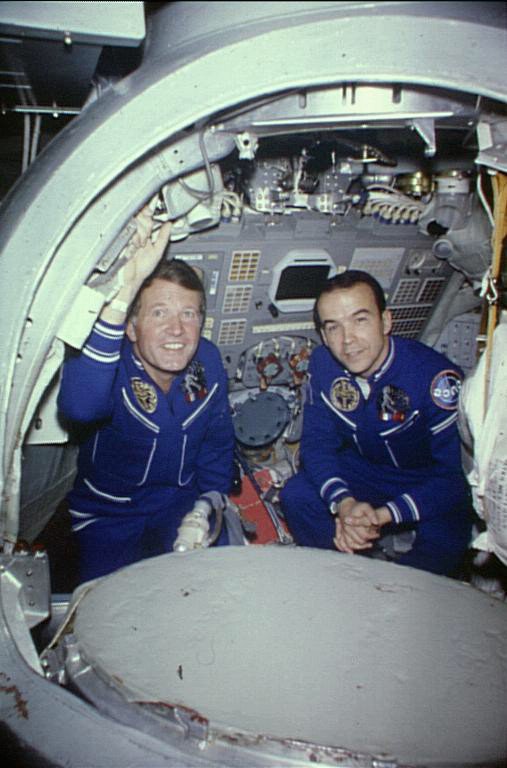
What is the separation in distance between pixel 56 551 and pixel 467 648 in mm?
2511

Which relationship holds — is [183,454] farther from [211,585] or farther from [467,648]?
[467,648]

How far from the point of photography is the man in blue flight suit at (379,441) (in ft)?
8.88

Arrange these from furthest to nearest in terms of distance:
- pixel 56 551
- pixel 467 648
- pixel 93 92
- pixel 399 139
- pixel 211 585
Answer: pixel 56 551 < pixel 399 139 < pixel 93 92 < pixel 211 585 < pixel 467 648

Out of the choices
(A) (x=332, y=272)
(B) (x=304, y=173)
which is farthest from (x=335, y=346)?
(B) (x=304, y=173)

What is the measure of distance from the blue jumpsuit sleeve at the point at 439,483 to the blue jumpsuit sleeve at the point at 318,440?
0.40 meters

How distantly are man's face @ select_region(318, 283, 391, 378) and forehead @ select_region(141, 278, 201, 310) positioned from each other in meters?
0.79

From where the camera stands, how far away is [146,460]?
2676mm

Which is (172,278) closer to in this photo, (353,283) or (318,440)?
(353,283)

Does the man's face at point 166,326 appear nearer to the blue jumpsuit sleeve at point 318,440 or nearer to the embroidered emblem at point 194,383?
the embroidered emblem at point 194,383

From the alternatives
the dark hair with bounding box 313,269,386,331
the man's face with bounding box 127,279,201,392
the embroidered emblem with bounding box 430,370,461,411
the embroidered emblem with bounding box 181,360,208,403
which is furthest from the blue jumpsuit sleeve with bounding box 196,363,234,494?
the embroidered emblem with bounding box 430,370,461,411

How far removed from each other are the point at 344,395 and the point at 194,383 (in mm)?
858

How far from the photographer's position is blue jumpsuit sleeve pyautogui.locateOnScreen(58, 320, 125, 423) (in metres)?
2.04

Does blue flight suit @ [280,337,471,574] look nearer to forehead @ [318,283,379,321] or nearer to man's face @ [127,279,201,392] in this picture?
forehead @ [318,283,379,321]

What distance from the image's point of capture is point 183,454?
2742mm
